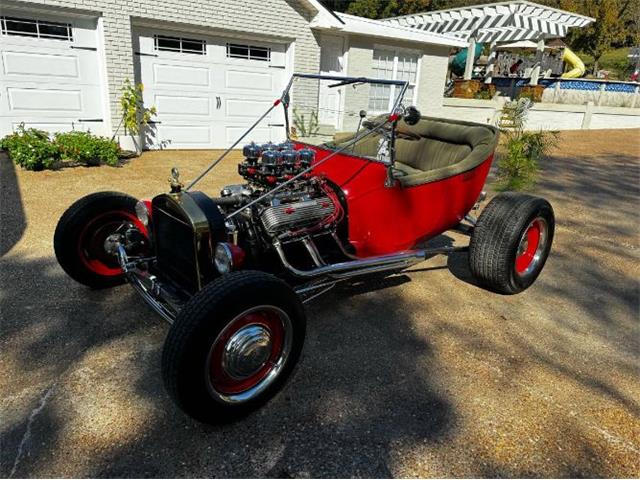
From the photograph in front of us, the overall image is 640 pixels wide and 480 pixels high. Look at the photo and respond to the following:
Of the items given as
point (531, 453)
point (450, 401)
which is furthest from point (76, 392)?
point (531, 453)

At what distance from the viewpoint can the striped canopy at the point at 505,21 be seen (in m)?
15.7

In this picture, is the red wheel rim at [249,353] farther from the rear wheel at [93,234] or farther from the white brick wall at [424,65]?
the white brick wall at [424,65]

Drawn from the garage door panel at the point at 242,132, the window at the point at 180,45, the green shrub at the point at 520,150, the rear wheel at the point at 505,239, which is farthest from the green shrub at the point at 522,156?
the window at the point at 180,45

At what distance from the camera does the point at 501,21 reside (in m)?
16.0

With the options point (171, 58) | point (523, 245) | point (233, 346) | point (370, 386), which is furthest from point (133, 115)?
point (370, 386)

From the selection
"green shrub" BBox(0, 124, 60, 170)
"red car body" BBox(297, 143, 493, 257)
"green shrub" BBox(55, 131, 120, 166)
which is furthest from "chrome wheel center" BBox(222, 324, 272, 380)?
"green shrub" BBox(55, 131, 120, 166)

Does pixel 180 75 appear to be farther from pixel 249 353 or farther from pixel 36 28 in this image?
pixel 249 353

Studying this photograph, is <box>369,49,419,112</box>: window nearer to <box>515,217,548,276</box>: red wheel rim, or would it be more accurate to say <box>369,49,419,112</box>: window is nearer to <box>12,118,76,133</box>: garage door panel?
<box>12,118,76,133</box>: garage door panel

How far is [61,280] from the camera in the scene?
3775 mm

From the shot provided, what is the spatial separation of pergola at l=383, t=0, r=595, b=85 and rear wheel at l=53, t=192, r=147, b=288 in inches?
629

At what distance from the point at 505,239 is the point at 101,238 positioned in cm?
312

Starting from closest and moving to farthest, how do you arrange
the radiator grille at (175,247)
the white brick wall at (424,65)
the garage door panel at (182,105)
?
the radiator grille at (175,247)
the garage door panel at (182,105)
the white brick wall at (424,65)

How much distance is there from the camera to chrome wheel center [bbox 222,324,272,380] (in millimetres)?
2298

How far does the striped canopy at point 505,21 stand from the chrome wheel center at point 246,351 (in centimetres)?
1663
